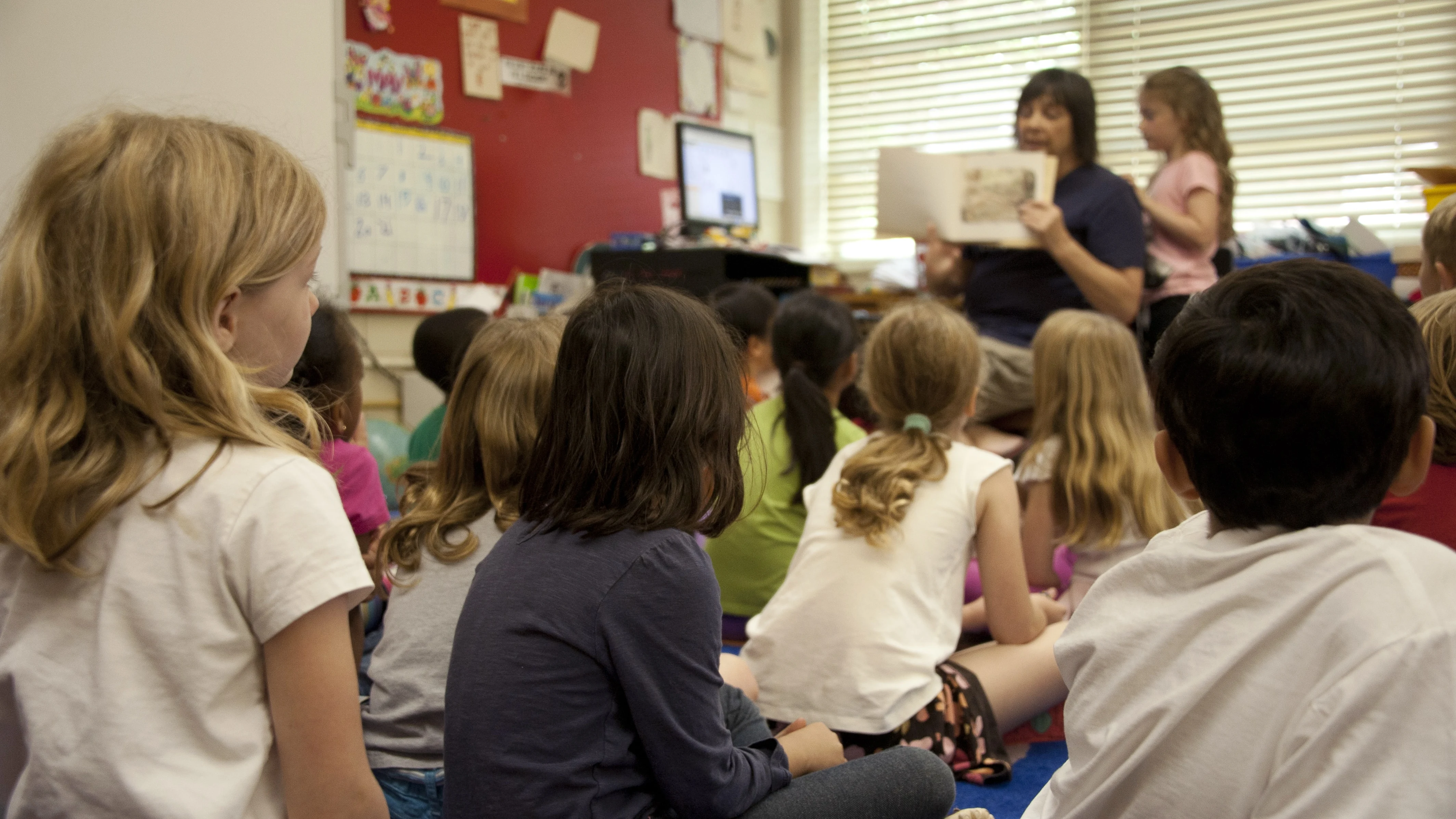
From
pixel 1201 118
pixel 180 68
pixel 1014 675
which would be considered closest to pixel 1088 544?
pixel 1014 675

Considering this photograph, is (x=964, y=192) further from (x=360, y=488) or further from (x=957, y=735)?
(x=360, y=488)

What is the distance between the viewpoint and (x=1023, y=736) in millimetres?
1818

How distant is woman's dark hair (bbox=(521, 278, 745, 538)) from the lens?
959 mm

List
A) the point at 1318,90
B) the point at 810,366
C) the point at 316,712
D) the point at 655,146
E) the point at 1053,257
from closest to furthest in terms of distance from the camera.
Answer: the point at 316,712, the point at 810,366, the point at 1053,257, the point at 1318,90, the point at 655,146

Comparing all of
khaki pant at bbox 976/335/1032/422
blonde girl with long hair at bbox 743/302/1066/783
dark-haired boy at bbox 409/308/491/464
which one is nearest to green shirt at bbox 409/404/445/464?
dark-haired boy at bbox 409/308/491/464

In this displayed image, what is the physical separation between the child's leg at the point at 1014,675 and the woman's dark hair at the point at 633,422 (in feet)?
2.68

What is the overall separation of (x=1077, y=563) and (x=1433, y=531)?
2.75 feet

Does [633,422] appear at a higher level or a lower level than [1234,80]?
lower

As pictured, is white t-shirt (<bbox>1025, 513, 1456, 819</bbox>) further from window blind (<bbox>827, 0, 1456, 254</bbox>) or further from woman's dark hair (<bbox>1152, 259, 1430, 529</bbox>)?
window blind (<bbox>827, 0, 1456, 254</bbox>)

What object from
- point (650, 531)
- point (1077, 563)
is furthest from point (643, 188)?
point (650, 531)

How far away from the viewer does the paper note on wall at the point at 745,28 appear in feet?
14.2

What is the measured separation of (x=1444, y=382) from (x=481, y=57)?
2972mm

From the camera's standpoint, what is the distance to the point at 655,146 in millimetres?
4055

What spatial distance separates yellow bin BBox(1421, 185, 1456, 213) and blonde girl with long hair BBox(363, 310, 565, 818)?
2.08 meters
